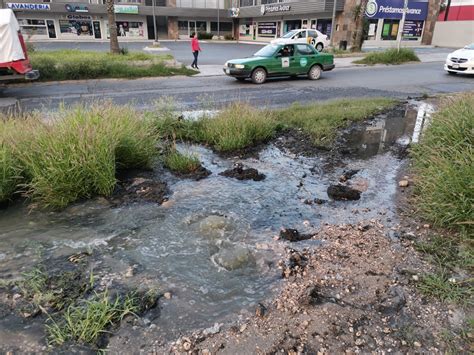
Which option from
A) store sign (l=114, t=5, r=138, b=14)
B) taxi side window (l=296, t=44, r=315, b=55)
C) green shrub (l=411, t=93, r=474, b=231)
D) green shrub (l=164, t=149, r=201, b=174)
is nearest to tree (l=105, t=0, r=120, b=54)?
taxi side window (l=296, t=44, r=315, b=55)

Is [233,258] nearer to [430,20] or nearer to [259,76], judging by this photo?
[259,76]

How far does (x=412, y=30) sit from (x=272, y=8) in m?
15.5

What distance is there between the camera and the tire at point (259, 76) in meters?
15.5

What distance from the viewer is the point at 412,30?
131 ft

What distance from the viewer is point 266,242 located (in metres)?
4.38

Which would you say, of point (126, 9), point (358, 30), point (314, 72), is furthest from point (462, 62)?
point (126, 9)

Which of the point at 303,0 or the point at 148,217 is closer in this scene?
the point at 148,217

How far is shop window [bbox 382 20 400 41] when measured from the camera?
3719 centimetres

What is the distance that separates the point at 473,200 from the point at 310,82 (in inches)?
507

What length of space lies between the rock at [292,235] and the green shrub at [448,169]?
1.58m

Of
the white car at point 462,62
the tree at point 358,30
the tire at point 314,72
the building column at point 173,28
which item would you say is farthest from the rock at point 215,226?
the building column at point 173,28

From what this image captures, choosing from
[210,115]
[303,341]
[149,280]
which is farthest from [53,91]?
[303,341]

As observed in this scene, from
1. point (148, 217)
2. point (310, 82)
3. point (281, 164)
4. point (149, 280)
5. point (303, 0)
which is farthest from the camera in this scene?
point (303, 0)

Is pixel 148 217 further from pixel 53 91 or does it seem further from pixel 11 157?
pixel 53 91
